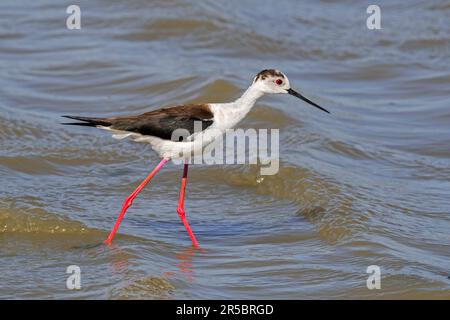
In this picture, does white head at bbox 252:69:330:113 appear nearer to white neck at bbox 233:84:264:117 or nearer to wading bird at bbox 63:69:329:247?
white neck at bbox 233:84:264:117

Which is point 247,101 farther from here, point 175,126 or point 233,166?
point 233,166

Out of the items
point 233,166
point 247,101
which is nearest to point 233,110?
point 247,101

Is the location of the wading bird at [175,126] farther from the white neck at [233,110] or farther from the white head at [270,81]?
the white head at [270,81]

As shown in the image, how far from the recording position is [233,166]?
443 inches

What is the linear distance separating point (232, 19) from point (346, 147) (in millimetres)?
5523

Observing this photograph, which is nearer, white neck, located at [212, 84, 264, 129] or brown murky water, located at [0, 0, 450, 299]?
brown murky water, located at [0, 0, 450, 299]

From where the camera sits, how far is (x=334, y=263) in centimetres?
851

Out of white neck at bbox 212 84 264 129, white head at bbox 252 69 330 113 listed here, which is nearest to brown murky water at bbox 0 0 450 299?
white neck at bbox 212 84 264 129

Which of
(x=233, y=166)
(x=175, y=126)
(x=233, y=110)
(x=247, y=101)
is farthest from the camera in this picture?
(x=233, y=166)

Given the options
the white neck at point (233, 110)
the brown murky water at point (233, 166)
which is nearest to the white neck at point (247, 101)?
the white neck at point (233, 110)

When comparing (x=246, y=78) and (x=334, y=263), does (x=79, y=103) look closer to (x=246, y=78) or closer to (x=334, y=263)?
(x=246, y=78)

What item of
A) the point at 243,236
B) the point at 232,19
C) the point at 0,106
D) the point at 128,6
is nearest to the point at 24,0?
the point at 128,6

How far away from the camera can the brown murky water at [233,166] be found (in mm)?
8234

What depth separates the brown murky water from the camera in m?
8.23
